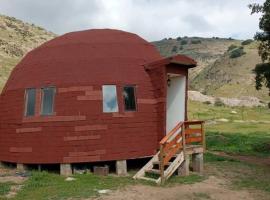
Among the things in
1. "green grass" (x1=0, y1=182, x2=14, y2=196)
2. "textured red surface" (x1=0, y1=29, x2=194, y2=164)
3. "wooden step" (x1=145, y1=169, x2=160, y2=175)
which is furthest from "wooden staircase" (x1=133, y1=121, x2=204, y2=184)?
"green grass" (x1=0, y1=182, x2=14, y2=196)

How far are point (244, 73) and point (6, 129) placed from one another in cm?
7584

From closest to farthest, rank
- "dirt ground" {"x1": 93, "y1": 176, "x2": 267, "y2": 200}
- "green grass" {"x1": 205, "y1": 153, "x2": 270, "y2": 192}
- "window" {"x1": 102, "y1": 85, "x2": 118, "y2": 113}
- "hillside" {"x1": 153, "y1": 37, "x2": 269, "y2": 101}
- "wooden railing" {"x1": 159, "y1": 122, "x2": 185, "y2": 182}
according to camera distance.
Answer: "dirt ground" {"x1": 93, "y1": 176, "x2": 267, "y2": 200} < "wooden railing" {"x1": 159, "y1": 122, "x2": 185, "y2": 182} < "green grass" {"x1": 205, "y1": 153, "x2": 270, "y2": 192} < "window" {"x1": 102, "y1": 85, "x2": 118, "y2": 113} < "hillside" {"x1": 153, "y1": 37, "x2": 269, "y2": 101}

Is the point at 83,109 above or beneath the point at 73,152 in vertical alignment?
above

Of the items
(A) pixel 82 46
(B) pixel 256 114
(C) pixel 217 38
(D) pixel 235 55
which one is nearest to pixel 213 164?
(A) pixel 82 46

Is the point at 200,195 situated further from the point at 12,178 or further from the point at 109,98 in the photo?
the point at 12,178

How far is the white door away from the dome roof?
1233 mm

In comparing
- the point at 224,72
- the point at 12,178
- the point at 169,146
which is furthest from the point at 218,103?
the point at 12,178

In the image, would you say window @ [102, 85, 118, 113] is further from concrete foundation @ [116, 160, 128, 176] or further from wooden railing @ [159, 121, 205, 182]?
wooden railing @ [159, 121, 205, 182]

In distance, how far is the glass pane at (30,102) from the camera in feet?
51.7

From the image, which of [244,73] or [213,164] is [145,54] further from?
[244,73]

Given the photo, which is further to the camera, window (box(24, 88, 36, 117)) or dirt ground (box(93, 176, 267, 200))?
window (box(24, 88, 36, 117))

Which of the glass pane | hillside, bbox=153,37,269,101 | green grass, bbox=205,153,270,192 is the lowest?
green grass, bbox=205,153,270,192

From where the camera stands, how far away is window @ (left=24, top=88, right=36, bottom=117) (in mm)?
15766

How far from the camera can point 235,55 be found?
100125 mm
